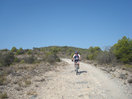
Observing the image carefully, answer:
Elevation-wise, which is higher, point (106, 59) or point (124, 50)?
point (124, 50)

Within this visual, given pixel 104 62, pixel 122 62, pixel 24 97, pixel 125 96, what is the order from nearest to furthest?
1. pixel 125 96
2. pixel 24 97
3. pixel 104 62
4. pixel 122 62

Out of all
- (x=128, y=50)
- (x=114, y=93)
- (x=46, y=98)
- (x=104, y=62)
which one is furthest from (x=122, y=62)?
(x=46, y=98)

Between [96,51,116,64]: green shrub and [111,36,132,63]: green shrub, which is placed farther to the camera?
[111,36,132,63]: green shrub

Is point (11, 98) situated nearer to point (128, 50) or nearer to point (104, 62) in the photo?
point (104, 62)

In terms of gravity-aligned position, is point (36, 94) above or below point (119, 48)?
below

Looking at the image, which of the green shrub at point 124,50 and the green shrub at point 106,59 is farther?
the green shrub at point 124,50

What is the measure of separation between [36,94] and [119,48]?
27644 millimetres

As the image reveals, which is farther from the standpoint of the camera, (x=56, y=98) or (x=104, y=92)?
(x=104, y=92)

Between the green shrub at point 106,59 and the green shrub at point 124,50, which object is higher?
the green shrub at point 124,50

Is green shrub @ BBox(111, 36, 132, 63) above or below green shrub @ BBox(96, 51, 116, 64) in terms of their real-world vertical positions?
above

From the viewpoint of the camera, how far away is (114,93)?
679 cm

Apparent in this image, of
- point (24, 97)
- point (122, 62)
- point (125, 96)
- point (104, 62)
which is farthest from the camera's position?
point (122, 62)

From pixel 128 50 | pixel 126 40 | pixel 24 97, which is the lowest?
pixel 24 97

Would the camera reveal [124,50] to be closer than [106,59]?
No
